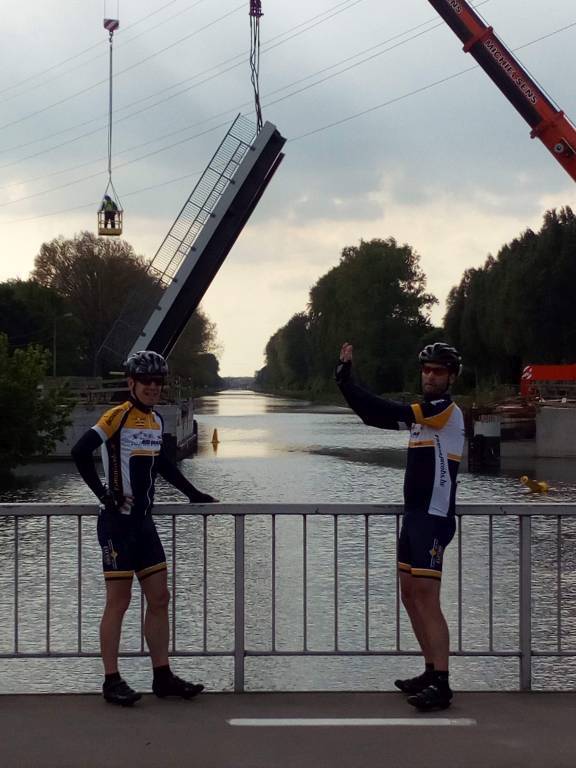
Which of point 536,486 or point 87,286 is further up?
point 87,286

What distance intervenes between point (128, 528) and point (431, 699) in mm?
1431

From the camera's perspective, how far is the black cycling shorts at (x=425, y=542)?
15.7ft

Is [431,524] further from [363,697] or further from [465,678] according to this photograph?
[465,678]

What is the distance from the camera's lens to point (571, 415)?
114 feet

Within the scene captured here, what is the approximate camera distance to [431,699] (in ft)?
15.3

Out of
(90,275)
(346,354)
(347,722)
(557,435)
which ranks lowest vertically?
(557,435)

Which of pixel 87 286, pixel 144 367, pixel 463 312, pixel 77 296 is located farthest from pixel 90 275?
pixel 144 367

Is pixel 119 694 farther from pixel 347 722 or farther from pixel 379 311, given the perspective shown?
pixel 379 311

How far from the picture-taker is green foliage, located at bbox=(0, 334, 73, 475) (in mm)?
25250

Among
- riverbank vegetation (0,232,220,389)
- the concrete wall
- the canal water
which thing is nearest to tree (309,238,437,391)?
riverbank vegetation (0,232,220,389)

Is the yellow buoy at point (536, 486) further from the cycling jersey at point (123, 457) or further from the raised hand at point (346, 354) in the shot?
the cycling jersey at point (123, 457)

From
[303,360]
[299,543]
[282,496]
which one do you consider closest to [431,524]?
[299,543]

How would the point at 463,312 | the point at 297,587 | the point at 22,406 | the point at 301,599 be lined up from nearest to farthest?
the point at 301,599, the point at 297,587, the point at 22,406, the point at 463,312

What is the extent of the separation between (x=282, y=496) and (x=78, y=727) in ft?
51.5
